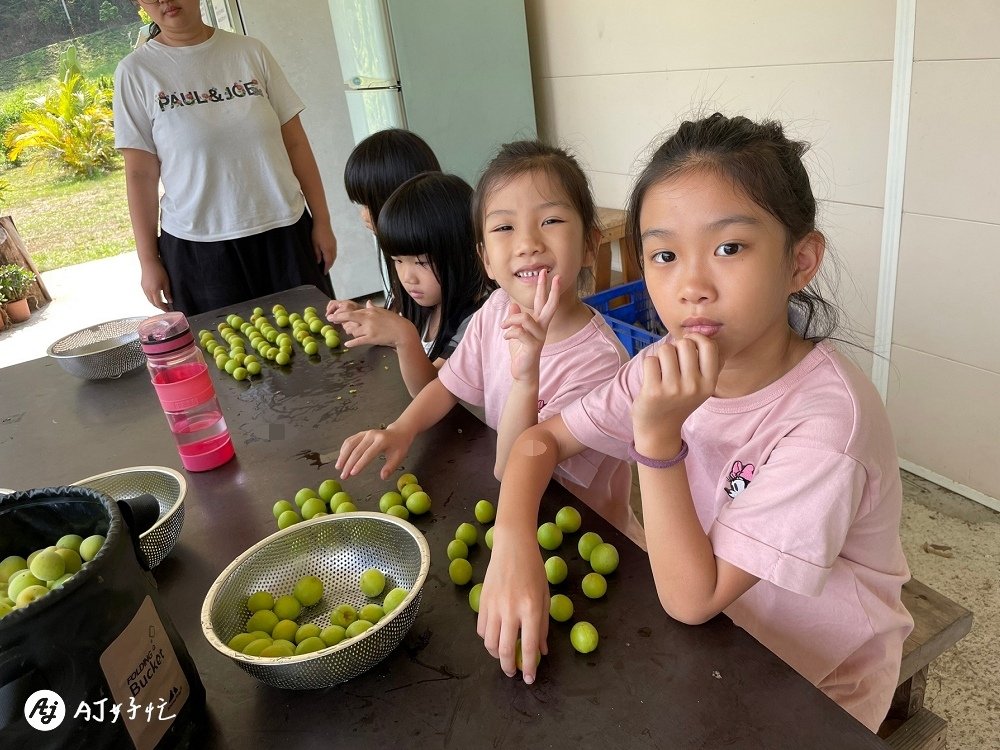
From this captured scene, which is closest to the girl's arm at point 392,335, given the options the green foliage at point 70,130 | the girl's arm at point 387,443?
the girl's arm at point 387,443

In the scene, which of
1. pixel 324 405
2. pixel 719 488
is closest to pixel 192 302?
pixel 324 405

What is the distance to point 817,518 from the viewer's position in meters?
0.84

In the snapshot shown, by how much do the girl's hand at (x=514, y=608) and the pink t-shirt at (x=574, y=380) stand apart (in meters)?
0.44

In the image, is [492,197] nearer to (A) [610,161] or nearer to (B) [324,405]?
(B) [324,405]

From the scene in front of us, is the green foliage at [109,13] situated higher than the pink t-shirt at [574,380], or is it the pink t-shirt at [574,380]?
the green foliage at [109,13]

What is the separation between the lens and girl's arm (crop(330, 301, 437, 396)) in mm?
1680

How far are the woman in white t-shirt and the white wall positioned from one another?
5.05 feet

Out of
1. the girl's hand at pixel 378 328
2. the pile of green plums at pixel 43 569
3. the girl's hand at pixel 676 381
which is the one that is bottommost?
the girl's hand at pixel 378 328

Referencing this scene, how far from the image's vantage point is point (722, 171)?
3.03 feet

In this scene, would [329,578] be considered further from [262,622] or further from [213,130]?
[213,130]

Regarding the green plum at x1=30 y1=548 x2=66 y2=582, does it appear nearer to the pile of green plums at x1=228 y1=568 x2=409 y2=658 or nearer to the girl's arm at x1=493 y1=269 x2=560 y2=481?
the pile of green plums at x1=228 y1=568 x2=409 y2=658

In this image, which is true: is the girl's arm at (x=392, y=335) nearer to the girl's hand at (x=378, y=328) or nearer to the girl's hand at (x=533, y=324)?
the girl's hand at (x=378, y=328)

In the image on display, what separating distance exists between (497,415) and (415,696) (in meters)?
0.91

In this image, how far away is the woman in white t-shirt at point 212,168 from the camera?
2459mm
